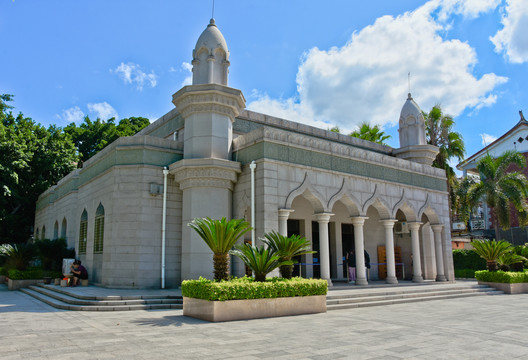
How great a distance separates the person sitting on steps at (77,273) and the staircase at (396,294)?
28.8ft

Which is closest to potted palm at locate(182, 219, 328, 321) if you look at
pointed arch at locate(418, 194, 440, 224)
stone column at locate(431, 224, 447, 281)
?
pointed arch at locate(418, 194, 440, 224)

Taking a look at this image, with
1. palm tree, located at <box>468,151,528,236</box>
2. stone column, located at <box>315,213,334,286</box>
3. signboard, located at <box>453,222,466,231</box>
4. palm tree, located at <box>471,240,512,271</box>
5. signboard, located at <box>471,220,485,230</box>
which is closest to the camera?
stone column, located at <box>315,213,334,286</box>

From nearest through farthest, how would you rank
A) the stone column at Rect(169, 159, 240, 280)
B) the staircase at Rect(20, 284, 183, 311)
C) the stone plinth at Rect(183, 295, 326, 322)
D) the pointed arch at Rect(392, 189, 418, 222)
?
1. the stone plinth at Rect(183, 295, 326, 322)
2. the staircase at Rect(20, 284, 183, 311)
3. the stone column at Rect(169, 159, 240, 280)
4. the pointed arch at Rect(392, 189, 418, 222)

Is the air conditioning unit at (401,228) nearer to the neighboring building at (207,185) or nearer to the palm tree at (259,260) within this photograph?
the neighboring building at (207,185)

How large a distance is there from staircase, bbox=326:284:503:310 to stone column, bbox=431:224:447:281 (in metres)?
1.66

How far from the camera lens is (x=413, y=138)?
69.7 feet

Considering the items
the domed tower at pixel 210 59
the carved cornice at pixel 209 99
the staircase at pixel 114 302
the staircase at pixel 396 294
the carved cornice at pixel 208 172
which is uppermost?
the domed tower at pixel 210 59

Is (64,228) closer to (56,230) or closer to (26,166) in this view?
(56,230)

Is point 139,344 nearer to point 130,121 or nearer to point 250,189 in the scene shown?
point 250,189

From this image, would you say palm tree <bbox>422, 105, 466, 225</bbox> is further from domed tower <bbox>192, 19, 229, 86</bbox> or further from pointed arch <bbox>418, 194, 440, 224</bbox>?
domed tower <bbox>192, 19, 229, 86</bbox>

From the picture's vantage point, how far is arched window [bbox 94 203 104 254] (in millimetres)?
15695

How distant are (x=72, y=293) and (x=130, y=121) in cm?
2459

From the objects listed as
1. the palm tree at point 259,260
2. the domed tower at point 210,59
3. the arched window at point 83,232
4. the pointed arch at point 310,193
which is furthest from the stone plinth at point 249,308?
the arched window at point 83,232

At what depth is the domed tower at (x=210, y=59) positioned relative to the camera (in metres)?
15.1
